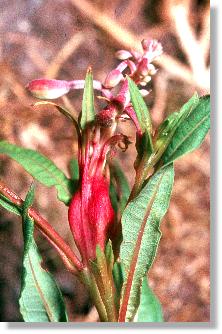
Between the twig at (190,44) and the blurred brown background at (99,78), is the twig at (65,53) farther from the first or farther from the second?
the twig at (190,44)

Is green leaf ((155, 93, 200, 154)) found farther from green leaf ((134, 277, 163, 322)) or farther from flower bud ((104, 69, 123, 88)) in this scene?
green leaf ((134, 277, 163, 322))

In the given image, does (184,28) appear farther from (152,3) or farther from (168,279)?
(168,279)

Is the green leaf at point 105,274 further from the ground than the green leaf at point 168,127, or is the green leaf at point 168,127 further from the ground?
the green leaf at point 168,127

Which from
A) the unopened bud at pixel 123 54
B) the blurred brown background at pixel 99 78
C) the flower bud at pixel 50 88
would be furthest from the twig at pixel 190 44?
the flower bud at pixel 50 88

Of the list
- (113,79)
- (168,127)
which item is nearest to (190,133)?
(168,127)

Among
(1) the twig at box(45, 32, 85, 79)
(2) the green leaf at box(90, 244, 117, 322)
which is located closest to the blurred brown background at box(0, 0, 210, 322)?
(1) the twig at box(45, 32, 85, 79)

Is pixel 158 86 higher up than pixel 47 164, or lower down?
higher up

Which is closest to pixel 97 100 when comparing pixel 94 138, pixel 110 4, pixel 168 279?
pixel 94 138
